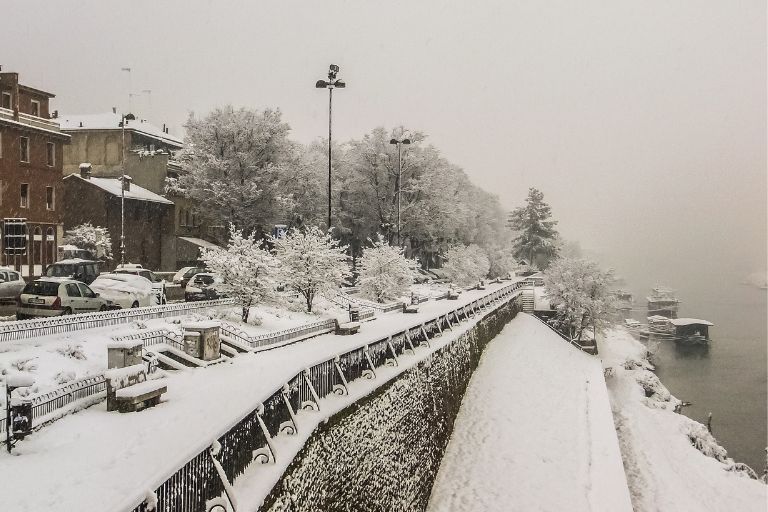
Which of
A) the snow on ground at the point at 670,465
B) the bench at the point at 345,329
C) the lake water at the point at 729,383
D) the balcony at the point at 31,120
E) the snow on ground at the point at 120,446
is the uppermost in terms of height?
the balcony at the point at 31,120

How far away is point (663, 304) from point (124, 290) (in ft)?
308

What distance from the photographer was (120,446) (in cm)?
813

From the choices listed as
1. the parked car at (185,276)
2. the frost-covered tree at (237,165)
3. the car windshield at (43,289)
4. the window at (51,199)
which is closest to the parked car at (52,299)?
the car windshield at (43,289)

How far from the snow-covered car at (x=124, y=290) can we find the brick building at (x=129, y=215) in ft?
77.0

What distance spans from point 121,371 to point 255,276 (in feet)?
37.3

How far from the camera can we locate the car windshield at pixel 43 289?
18.6 m

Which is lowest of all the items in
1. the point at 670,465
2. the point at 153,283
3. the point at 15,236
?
the point at 670,465

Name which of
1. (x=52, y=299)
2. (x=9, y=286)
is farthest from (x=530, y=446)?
(x=9, y=286)

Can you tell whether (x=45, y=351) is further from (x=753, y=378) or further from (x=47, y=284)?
(x=753, y=378)

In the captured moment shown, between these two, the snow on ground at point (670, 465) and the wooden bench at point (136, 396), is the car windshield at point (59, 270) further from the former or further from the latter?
the snow on ground at point (670, 465)

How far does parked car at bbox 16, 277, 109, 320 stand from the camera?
18.3 m

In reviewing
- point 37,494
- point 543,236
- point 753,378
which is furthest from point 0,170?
point 543,236

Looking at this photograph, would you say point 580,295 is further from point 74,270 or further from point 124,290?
point 74,270

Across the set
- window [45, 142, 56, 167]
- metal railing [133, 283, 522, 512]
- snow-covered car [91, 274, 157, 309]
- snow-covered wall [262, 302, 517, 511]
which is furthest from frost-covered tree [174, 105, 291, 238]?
metal railing [133, 283, 522, 512]
